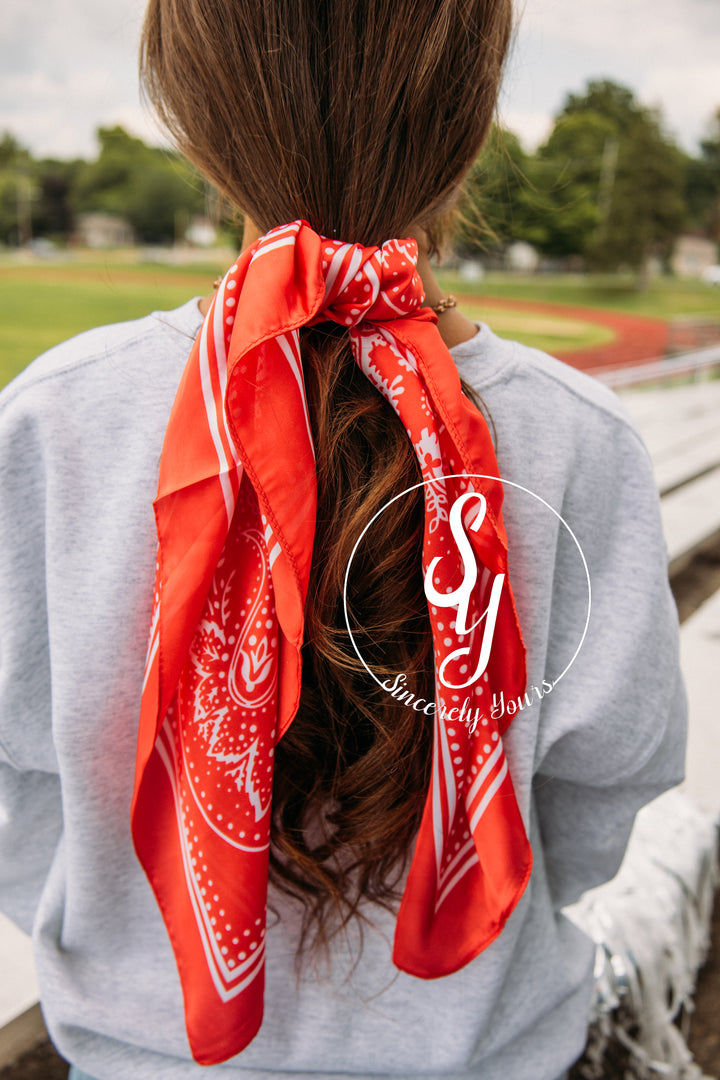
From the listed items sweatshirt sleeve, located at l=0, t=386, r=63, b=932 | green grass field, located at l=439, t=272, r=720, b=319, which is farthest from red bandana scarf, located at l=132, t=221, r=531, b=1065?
green grass field, located at l=439, t=272, r=720, b=319

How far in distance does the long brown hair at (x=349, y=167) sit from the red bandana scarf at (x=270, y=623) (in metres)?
0.02

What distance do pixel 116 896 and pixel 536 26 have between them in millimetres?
720

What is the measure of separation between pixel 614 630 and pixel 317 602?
234 millimetres

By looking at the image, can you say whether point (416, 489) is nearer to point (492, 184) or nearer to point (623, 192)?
point (492, 184)

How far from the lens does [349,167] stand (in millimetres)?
434

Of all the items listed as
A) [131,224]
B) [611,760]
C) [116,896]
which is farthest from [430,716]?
[131,224]

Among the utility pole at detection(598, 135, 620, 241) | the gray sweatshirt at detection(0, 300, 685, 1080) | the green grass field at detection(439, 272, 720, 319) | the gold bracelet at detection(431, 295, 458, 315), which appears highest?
the utility pole at detection(598, 135, 620, 241)

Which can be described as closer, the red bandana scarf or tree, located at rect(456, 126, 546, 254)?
the red bandana scarf

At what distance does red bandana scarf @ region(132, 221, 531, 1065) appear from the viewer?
410 millimetres

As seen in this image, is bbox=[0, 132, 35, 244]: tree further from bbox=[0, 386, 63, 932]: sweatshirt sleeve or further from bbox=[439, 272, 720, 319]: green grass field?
bbox=[0, 386, 63, 932]: sweatshirt sleeve

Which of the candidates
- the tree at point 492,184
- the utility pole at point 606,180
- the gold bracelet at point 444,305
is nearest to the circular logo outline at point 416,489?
the gold bracelet at point 444,305

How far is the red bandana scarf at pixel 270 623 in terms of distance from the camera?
410 millimetres

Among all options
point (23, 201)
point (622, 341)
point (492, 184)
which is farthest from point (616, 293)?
point (492, 184)

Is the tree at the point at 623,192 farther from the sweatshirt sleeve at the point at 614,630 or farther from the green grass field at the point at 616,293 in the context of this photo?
the sweatshirt sleeve at the point at 614,630
